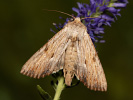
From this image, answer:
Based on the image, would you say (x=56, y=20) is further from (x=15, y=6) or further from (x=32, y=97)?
(x=32, y=97)

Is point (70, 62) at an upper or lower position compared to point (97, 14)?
lower

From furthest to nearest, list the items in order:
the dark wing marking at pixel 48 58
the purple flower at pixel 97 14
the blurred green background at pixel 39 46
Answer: the blurred green background at pixel 39 46 < the purple flower at pixel 97 14 < the dark wing marking at pixel 48 58

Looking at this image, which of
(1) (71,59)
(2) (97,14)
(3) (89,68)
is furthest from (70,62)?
(2) (97,14)

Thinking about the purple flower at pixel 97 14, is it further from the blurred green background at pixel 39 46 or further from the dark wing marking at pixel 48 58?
the blurred green background at pixel 39 46

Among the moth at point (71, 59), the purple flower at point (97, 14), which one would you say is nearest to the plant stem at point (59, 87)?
the moth at point (71, 59)

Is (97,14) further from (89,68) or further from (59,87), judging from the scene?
(59,87)

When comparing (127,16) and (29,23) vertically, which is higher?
(29,23)

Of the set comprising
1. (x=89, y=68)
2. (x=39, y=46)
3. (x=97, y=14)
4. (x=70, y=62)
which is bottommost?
(x=39, y=46)

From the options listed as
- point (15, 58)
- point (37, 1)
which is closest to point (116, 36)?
point (37, 1)
